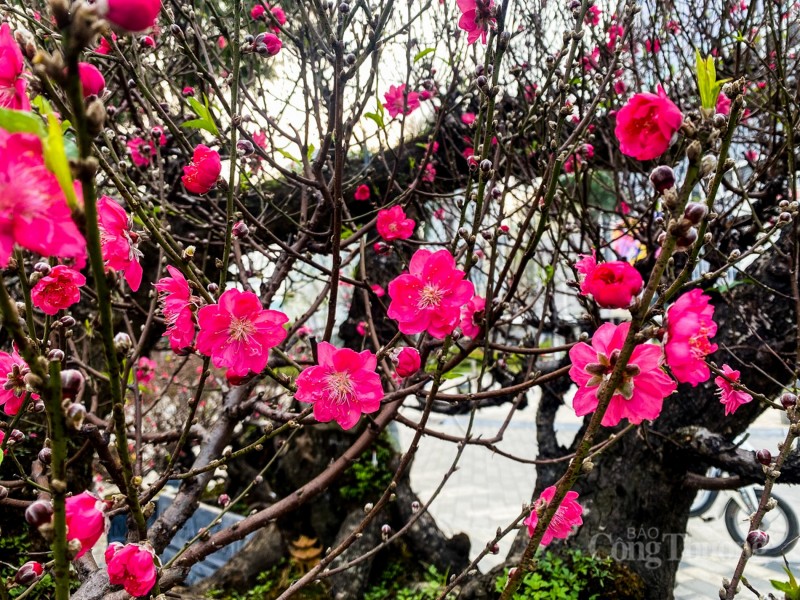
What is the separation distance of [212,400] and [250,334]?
247 inches

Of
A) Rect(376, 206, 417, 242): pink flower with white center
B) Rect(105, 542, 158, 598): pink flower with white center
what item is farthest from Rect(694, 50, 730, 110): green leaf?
Rect(376, 206, 417, 242): pink flower with white center

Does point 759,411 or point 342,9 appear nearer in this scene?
point 342,9

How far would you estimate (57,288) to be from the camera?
1074mm

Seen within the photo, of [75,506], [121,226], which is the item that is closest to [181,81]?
[121,226]

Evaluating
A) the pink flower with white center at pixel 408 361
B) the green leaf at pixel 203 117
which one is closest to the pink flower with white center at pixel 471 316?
the pink flower with white center at pixel 408 361

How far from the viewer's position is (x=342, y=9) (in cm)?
133

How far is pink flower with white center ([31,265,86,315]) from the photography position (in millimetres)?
1061

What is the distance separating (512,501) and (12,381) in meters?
6.75

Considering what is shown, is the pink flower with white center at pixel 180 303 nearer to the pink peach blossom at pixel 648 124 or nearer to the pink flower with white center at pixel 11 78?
the pink flower with white center at pixel 11 78

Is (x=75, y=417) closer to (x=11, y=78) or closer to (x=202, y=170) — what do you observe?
(x=11, y=78)

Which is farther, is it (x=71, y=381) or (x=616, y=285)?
(x=616, y=285)

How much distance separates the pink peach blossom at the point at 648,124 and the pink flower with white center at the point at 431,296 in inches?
17.2

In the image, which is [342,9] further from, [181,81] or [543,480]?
[181,81]

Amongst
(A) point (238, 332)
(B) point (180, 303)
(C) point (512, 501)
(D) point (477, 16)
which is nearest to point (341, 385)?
(A) point (238, 332)
